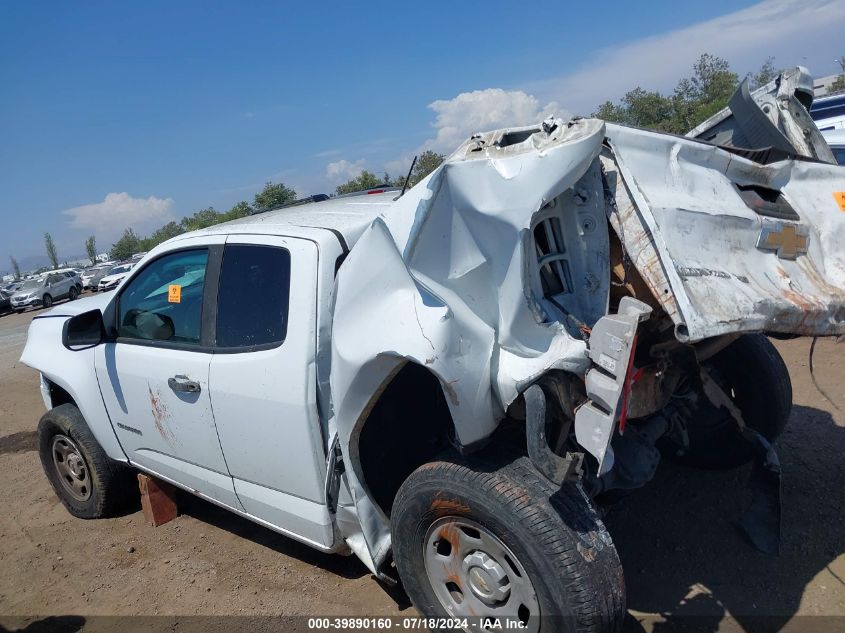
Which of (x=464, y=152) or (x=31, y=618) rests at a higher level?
(x=464, y=152)

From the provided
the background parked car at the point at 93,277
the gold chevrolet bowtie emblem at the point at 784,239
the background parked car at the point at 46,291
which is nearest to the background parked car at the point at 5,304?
the background parked car at the point at 46,291

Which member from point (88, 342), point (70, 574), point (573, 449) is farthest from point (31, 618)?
→ point (573, 449)

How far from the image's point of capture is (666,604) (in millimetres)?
2881

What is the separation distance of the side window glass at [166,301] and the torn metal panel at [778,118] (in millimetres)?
2787

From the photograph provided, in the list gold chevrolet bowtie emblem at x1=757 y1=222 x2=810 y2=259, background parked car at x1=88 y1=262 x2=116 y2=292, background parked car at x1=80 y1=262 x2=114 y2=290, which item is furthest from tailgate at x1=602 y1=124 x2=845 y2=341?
background parked car at x1=80 y1=262 x2=114 y2=290

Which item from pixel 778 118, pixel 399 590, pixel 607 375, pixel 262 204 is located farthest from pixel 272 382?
pixel 262 204

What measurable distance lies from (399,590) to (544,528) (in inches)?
52.6

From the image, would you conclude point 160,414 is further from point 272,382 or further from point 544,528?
point 544,528

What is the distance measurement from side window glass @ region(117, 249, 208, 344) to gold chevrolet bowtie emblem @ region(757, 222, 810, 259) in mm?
2595

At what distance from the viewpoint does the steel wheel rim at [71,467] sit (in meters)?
4.39

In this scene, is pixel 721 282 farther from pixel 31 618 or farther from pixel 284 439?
pixel 31 618

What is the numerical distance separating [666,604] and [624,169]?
1.98 metres

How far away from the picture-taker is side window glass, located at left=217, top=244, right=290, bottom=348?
112 inches

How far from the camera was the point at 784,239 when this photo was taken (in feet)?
8.47
